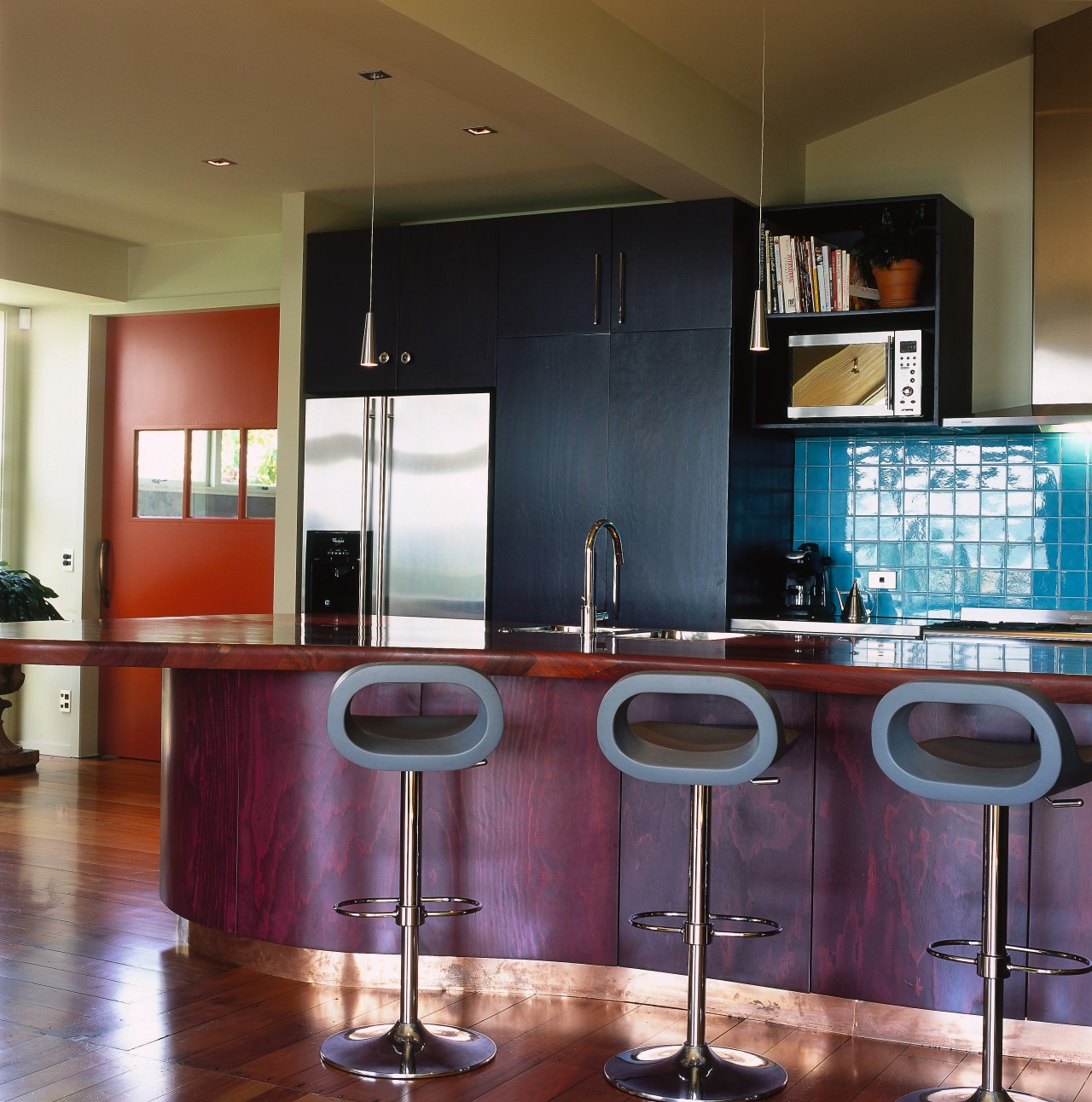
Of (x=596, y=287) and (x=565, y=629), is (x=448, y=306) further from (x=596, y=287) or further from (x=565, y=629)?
(x=565, y=629)

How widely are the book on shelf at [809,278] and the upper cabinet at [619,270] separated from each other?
191 millimetres

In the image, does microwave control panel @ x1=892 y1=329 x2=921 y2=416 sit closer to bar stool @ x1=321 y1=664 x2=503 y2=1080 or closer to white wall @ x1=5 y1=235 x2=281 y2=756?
bar stool @ x1=321 y1=664 x2=503 y2=1080

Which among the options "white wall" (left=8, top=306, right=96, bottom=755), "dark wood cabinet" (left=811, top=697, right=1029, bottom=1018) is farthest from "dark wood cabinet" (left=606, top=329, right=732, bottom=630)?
"white wall" (left=8, top=306, right=96, bottom=755)

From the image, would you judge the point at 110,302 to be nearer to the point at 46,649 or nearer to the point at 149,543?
the point at 149,543

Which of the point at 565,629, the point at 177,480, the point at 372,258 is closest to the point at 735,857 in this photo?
the point at 565,629

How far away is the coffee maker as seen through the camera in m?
5.32

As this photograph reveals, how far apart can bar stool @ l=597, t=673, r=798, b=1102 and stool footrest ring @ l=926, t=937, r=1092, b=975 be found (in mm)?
355

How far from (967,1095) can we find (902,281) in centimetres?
303

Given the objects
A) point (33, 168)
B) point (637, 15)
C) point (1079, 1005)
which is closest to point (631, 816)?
point (1079, 1005)

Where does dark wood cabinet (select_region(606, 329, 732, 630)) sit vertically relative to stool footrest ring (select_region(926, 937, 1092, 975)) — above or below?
above

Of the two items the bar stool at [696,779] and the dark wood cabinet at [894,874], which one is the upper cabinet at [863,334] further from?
the bar stool at [696,779]

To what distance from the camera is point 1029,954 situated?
2.94m

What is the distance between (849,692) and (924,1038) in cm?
87

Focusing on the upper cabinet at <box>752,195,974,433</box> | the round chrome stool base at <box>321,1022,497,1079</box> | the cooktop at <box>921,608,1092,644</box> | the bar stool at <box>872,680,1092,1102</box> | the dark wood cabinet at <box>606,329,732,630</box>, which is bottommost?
the round chrome stool base at <box>321,1022,497,1079</box>
